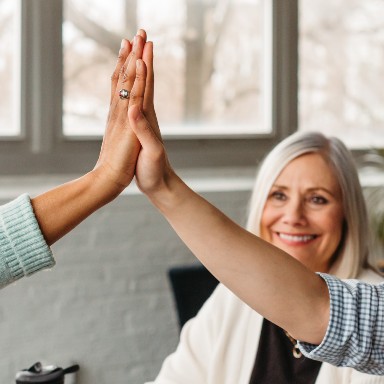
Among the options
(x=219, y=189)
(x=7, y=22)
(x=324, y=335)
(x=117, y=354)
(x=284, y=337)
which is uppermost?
(x=7, y=22)

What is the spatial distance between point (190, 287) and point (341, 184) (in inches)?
28.4

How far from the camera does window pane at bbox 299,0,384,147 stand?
3.47m

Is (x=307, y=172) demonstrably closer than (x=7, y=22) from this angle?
Yes

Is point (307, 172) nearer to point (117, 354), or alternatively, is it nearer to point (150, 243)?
point (150, 243)

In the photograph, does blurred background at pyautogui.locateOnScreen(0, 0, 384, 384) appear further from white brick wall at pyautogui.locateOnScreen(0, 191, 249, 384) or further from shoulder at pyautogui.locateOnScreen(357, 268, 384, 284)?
shoulder at pyautogui.locateOnScreen(357, 268, 384, 284)

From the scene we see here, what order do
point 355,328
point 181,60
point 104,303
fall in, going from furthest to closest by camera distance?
1. point 181,60
2. point 104,303
3. point 355,328

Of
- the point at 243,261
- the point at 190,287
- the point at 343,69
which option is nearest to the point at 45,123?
the point at 190,287

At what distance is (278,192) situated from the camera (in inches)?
86.7

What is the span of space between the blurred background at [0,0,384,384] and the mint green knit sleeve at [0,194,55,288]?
1.27 meters

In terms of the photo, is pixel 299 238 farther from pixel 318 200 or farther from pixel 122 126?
pixel 122 126

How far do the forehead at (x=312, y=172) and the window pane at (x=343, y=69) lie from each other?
1.34 m

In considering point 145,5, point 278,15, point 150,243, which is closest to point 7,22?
point 145,5

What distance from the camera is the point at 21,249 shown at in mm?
1317

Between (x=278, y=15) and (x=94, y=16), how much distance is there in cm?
80
